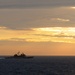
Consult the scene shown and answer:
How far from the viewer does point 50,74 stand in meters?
118

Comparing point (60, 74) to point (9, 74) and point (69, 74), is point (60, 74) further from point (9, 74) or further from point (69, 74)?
point (9, 74)

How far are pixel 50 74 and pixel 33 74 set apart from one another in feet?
14.9

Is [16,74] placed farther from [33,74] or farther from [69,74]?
[69,74]

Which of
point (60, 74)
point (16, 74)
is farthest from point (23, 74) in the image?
point (60, 74)

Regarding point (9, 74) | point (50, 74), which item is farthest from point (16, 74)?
point (50, 74)

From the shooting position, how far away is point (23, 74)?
393 ft

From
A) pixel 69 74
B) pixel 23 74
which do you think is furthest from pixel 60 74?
pixel 23 74

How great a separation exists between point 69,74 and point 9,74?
51.8 ft

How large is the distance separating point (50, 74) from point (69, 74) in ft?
16.3

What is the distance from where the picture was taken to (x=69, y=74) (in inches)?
4614

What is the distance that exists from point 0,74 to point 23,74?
6.10 metres

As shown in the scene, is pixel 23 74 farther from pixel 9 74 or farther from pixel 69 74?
pixel 69 74

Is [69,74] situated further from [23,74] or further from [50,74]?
[23,74]

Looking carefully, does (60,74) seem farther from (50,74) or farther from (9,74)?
(9,74)
